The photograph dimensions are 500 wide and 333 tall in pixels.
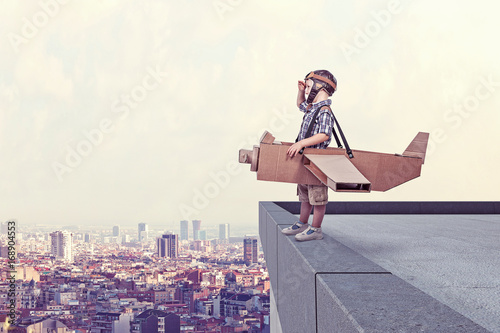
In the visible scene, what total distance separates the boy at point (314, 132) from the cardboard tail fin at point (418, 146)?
3.04 ft

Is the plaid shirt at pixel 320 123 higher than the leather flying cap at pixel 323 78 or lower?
lower

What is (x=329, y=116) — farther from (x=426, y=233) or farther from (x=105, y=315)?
(x=105, y=315)

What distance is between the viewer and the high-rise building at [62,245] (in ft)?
69.4

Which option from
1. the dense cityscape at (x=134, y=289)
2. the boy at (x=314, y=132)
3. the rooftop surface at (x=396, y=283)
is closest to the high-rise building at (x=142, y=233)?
the dense cityscape at (x=134, y=289)

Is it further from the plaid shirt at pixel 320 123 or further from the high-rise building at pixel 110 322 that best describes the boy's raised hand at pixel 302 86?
the high-rise building at pixel 110 322

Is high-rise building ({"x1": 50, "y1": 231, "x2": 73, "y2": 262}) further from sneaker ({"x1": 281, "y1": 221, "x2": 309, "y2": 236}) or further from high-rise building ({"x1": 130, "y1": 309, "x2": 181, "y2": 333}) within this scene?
sneaker ({"x1": 281, "y1": 221, "x2": 309, "y2": 236})

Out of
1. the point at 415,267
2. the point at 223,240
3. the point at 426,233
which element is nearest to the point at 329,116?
the point at 415,267

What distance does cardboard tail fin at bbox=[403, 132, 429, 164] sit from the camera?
14.3 ft

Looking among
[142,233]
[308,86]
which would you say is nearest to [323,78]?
[308,86]

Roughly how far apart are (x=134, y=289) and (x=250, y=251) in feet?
16.7

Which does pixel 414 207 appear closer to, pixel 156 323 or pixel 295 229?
pixel 156 323

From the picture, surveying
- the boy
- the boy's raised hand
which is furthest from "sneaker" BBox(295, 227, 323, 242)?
the boy's raised hand

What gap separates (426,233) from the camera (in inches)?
285

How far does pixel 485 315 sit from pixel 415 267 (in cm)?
153
